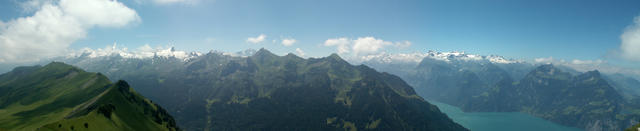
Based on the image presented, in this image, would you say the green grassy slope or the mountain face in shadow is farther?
the mountain face in shadow

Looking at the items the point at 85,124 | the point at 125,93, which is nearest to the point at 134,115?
the point at 125,93

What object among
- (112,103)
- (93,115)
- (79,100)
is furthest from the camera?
(79,100)

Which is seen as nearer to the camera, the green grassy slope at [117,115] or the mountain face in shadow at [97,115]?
the green grassy slope at [117,115]

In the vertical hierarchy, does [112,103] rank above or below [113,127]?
above

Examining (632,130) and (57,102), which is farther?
(57,102)

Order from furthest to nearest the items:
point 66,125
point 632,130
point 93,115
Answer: point 632,130 < point 93,115 < point 66,125

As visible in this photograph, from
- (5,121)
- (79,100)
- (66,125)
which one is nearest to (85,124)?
(66,125)

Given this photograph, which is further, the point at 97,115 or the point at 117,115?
the point at 117,115

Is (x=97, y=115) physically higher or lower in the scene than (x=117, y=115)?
higher

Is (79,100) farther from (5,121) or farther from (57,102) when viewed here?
(5,121)
